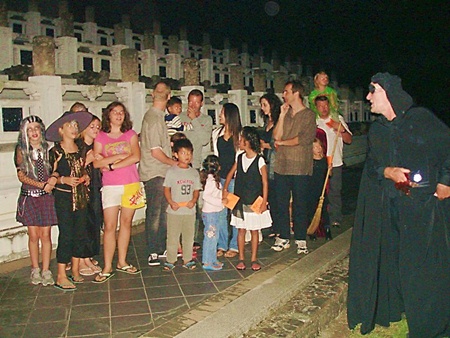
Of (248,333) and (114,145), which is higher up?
(114,145)

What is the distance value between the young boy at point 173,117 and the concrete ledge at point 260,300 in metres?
2.27

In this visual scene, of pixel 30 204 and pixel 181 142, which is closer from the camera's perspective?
pixel 30 204

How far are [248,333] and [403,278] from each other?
4.62 ft

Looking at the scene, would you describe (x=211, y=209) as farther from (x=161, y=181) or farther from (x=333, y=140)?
(x=333, y=140)

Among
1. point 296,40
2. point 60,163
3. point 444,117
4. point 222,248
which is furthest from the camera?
point 444,117

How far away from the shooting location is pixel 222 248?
6633 mm

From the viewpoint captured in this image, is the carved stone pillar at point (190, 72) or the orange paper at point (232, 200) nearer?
the orange paper at point (232, 200)

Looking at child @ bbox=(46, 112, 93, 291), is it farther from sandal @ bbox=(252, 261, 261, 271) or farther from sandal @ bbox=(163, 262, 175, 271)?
sandal @ bbox=(252, 261, 261, 271)

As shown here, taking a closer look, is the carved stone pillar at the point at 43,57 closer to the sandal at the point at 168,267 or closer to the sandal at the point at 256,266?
the sandal at the point at 168,267

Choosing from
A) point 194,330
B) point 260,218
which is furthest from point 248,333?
point 260,218

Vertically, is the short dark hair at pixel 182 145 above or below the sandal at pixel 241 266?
above

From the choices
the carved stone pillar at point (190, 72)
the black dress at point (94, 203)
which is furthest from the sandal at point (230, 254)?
the carved stone pillar at point (190, 72)

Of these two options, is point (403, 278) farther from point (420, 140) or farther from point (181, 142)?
point (181, 142)

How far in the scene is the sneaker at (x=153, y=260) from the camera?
241 inches
